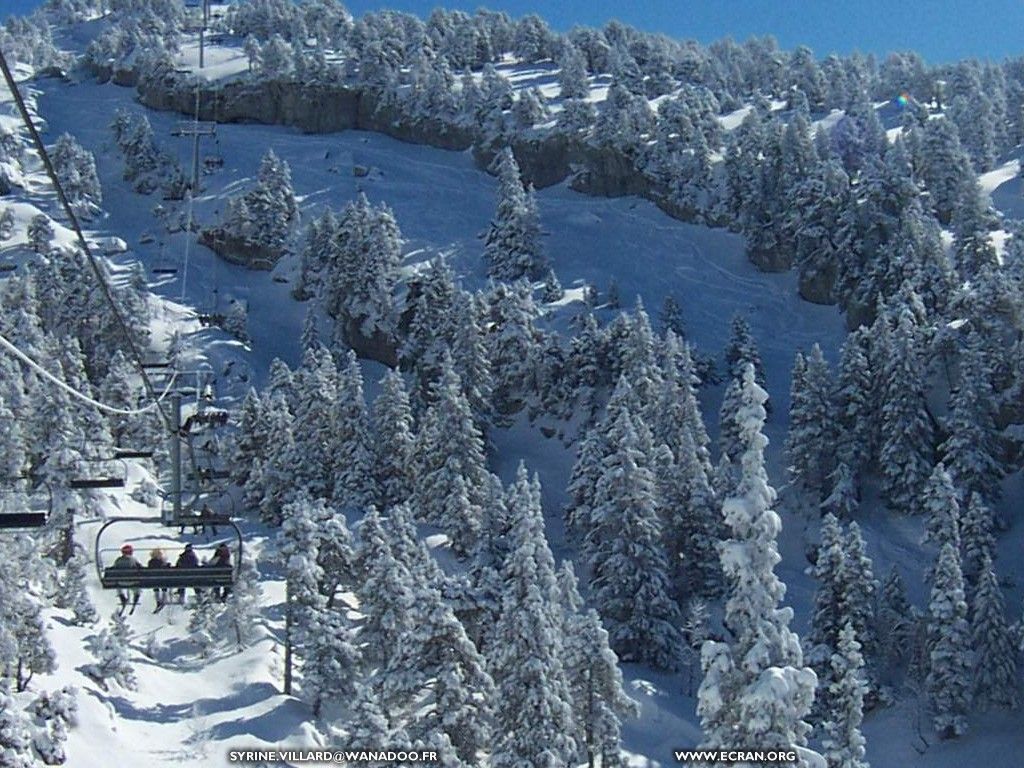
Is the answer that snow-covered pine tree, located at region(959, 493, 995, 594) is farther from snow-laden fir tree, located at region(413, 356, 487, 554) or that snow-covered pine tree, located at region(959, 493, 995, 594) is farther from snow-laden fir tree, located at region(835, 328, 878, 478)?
snow-laden fir tree, located at region(413, 356, 487, 554)

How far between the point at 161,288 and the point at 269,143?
143 feet

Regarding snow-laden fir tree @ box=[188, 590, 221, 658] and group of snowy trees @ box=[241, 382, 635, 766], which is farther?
snow-laden fir tree @ box=[188, 590, 221, 658]

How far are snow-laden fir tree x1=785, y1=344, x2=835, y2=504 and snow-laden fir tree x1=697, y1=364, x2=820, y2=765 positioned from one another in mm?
50706

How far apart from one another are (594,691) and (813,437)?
104ft

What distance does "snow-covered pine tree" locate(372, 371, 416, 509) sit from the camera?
235 ft

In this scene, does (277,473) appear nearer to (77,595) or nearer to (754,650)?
(77,595)

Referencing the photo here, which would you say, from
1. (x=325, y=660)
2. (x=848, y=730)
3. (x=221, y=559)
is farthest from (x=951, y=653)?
(x=221, y=559)

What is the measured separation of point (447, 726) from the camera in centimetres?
3806

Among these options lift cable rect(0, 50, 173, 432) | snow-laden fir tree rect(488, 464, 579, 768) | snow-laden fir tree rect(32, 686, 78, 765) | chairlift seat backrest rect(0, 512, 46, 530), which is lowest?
snow-laden fir tree rect(32, 686, 78, 765)

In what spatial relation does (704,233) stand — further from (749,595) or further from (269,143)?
(749,595)

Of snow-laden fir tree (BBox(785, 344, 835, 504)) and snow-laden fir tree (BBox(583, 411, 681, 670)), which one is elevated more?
snow-laden fir tree (BBox(785, 344, 835, 504))

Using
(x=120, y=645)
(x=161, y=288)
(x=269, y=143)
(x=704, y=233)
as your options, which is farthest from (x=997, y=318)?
(x=269, y=143)

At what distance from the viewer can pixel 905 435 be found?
67062mm

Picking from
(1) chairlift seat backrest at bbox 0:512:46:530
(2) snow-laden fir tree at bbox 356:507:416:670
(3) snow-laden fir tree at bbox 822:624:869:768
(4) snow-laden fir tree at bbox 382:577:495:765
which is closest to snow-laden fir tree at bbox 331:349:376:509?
(2) snow-laden fir tree at bbox 356:507:416:670
